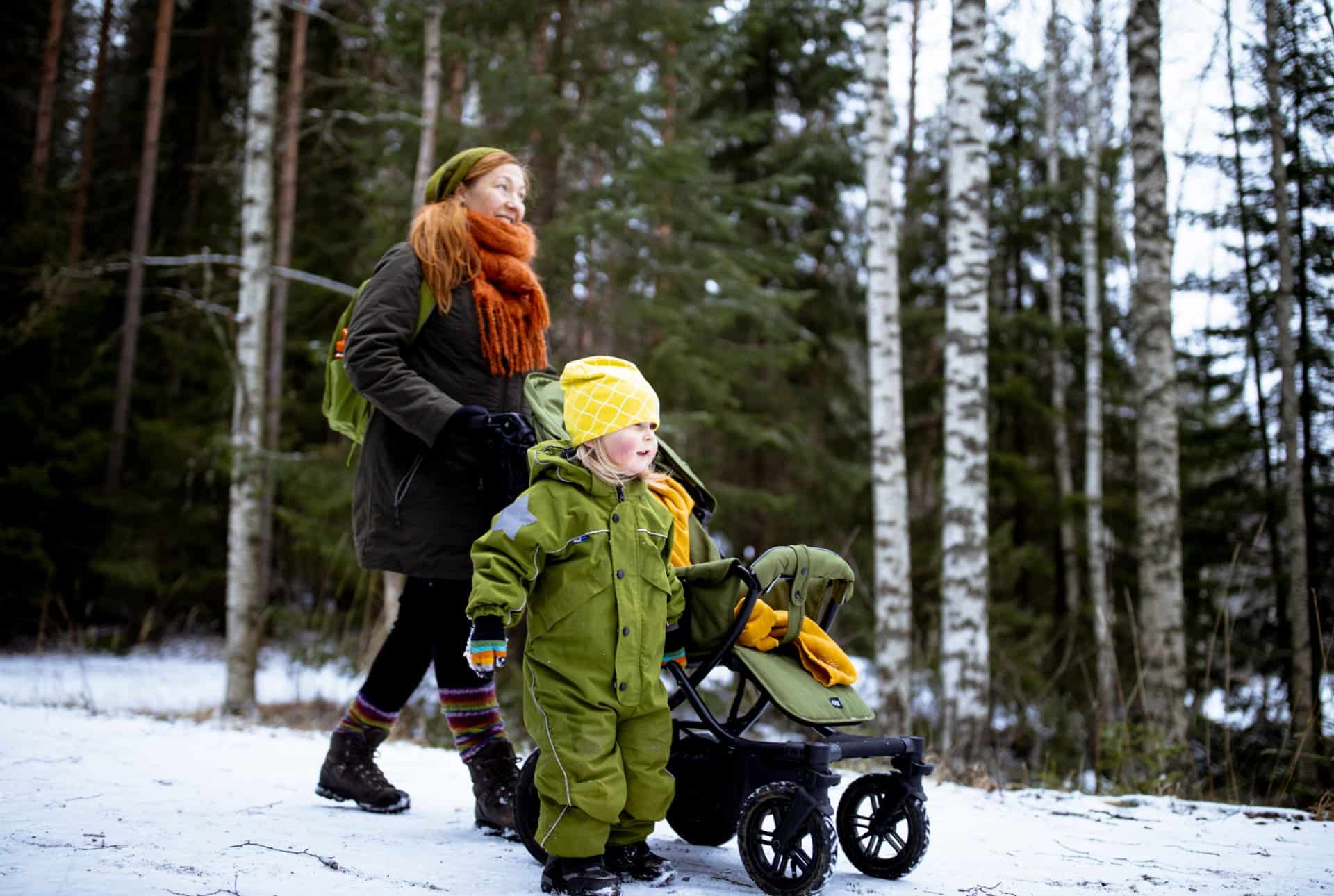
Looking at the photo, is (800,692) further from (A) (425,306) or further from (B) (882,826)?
(A) (425,306)

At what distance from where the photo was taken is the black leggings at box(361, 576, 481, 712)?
119 inches

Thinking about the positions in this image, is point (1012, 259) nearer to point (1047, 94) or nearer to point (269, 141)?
point (1047, 94)

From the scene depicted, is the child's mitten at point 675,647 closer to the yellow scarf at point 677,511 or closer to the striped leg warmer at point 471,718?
the yellow scarf at point 677,511

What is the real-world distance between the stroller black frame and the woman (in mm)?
557

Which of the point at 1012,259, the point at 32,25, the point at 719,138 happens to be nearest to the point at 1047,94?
the point at 1012,259

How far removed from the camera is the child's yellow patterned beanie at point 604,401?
2441 mm

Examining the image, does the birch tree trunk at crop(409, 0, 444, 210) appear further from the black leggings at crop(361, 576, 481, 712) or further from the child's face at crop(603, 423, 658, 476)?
the child's face at crop(603, 423, 658, 476)

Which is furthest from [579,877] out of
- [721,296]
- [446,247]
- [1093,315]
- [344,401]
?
[1093,315]

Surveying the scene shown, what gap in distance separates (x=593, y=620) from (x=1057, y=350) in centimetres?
1480

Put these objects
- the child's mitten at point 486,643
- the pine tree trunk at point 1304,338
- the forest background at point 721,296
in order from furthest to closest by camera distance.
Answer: the pine tree trunk at point 1304,338
the forest background at point 721,296
the child's mitten at point 486,643

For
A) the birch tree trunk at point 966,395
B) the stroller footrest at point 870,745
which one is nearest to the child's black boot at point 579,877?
the stroller footrest at point 870,745

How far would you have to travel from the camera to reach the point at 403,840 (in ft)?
Result: 9.08

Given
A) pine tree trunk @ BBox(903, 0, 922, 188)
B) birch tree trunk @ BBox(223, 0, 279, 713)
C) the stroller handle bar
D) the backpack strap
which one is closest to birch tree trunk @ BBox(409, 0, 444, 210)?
birch tree trunk @ BBox(223, 0, 279, 713)

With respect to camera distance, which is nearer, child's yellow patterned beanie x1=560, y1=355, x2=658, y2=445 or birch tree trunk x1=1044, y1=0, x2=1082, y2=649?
child's yellow patterned beanie x1=560, y1=355, x2=658, y2=445
